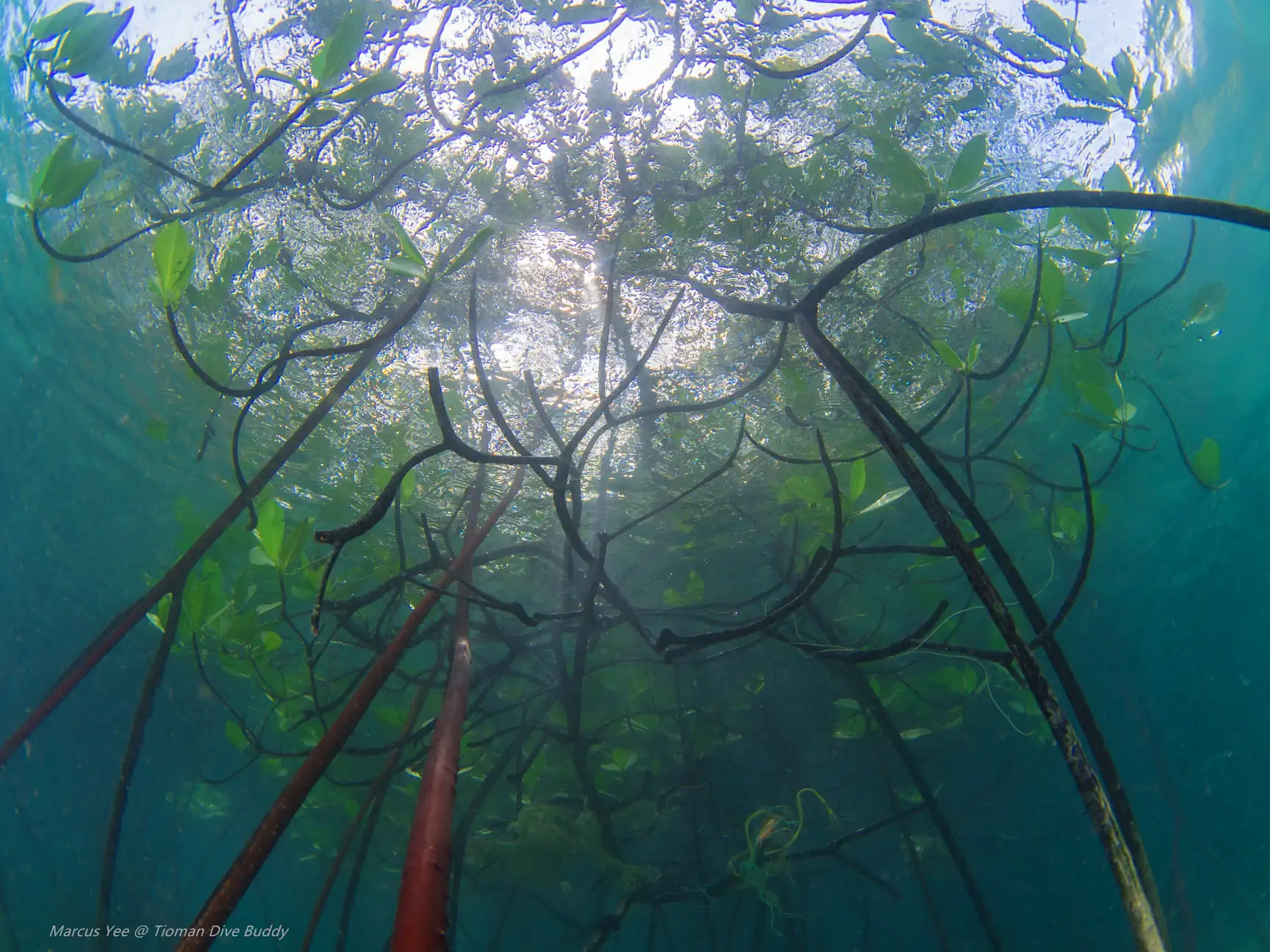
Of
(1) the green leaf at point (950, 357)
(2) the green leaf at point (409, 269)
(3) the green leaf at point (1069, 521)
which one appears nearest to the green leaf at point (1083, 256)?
(1) the green leaf at point (950, 357)

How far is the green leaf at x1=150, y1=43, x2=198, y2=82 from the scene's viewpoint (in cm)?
324

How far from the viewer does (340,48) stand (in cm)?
226

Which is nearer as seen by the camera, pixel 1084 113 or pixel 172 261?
pixel 172 261

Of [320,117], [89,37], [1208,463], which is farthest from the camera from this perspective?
[1208,463]

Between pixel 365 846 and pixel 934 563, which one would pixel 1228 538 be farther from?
pixel 365 846

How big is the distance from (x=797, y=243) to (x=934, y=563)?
4648mm

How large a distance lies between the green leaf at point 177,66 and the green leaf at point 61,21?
0.85 metres

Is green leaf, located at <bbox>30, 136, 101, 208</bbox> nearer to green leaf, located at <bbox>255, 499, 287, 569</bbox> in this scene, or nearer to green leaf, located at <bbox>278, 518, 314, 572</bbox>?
green leaf, located at <bbox>255, 499, 287, 569</bbox>

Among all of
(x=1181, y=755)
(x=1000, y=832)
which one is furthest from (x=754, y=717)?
(x=1181, y=755)

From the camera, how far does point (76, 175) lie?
2.64m

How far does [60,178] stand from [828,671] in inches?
380

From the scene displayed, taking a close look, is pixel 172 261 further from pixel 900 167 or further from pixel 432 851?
pixel 900 167

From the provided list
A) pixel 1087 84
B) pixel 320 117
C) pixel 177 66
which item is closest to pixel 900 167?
pixel 1087 84

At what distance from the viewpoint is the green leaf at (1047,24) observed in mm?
3162
